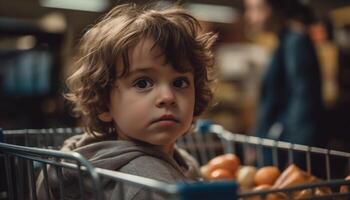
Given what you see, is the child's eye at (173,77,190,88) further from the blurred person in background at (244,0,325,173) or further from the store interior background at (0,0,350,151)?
the blurred person in background at (244,0,325,173)

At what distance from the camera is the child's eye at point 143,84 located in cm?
90

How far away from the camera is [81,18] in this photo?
3.79m

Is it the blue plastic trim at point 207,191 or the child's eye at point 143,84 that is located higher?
the child's eye at point 143,84

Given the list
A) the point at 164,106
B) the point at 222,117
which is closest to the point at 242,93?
the point at 222,117

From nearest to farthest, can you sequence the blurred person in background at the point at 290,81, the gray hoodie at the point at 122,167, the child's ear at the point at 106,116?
the gray hoodie at the point at 122,167, the child's ear at the point at 106,116, the blurred person in background at the point at 290,81

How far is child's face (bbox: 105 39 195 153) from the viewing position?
35.1 inches

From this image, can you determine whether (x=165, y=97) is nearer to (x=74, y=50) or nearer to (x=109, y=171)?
(x=109, y=171)

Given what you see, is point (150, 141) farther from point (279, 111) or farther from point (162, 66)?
point (279, 111)

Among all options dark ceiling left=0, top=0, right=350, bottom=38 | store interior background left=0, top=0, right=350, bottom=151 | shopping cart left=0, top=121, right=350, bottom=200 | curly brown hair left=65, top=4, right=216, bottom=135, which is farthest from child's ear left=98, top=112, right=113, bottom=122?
dark ceiling left=0, top=0, right=350, bottom=38

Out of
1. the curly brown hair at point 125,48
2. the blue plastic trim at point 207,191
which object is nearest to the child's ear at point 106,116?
the curly brown hair at point 125,48

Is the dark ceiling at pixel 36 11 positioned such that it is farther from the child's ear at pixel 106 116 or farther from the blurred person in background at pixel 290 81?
the child's ear at pixel 106 116

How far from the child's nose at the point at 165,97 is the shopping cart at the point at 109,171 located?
0.50 ft

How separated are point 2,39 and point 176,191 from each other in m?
2.51

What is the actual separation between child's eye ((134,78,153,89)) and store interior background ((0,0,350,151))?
0.93ft
